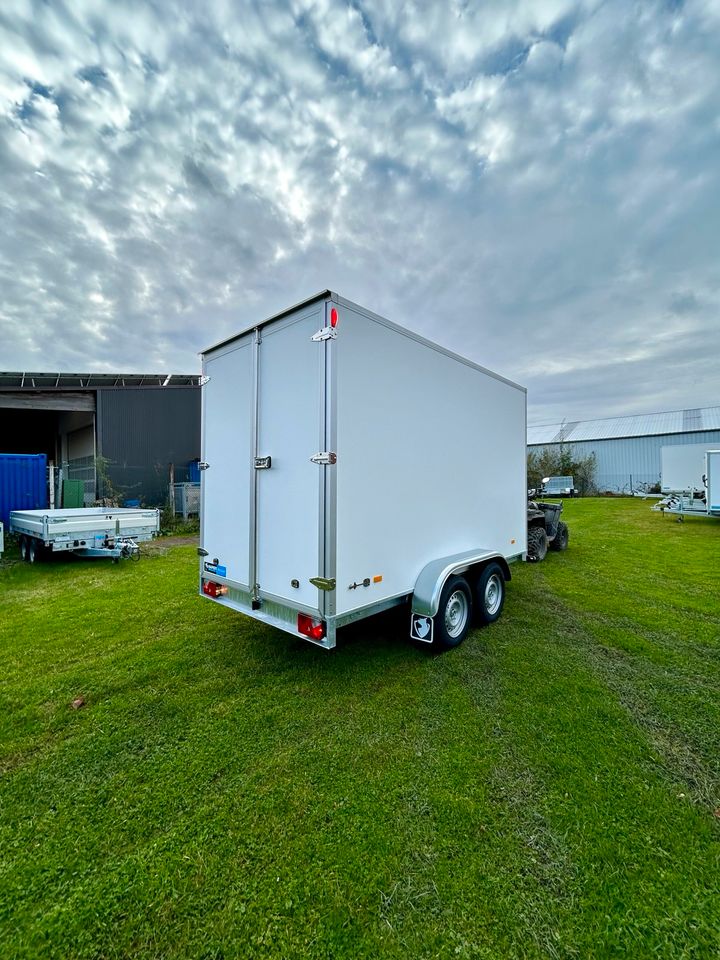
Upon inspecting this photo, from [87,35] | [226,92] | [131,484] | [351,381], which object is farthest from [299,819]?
[131,484]

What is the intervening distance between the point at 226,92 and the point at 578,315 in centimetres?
1145

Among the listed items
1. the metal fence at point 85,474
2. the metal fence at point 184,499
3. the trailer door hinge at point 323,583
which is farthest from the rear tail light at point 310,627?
the metal fence at point 85,474

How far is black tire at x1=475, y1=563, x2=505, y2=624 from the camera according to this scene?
15.6 ft

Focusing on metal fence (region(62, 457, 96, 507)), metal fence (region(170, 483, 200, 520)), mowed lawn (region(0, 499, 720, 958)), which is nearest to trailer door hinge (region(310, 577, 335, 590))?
mowed lawn (region(0, 499, 720, 958))

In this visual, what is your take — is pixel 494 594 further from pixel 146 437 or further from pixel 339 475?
pixel 146 437

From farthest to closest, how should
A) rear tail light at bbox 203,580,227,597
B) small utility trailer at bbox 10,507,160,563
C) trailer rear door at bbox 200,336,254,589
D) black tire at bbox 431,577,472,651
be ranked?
small utility trailer at bbox 10,507,160,563 < rear tail light at bbox 203,580,227,597 < black tire at bbox 431,577,472,651 < trailer rear door at bbox 200,336,254,589

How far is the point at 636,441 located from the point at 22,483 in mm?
40684

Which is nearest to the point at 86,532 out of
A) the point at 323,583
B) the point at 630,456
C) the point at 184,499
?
the point at 184,499

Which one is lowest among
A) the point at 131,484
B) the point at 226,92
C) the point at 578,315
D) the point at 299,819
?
the point at 299,819

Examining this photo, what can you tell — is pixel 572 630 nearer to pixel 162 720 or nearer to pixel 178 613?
pixel 162 720

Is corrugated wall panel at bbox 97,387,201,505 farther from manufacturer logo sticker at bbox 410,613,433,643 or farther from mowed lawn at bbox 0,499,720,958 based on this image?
manufacturer logo sticker at bbox 410,613,433,643

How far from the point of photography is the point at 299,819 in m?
2.16

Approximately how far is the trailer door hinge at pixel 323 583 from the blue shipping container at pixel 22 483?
12.1m

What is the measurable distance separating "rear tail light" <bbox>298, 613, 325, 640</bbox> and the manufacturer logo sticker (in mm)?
1171
